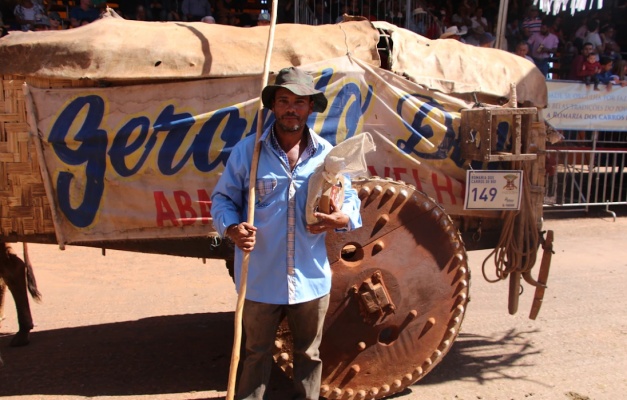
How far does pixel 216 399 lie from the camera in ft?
11.6

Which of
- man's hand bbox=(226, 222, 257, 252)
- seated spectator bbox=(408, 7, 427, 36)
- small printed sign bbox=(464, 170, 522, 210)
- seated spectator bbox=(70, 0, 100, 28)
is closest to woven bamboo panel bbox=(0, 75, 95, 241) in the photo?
man's hand bbox=(226, 222, 257, 252)

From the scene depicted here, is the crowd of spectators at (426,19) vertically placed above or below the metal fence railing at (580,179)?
above

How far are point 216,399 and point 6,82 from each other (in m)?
2.15

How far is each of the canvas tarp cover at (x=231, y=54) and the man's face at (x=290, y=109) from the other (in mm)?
767

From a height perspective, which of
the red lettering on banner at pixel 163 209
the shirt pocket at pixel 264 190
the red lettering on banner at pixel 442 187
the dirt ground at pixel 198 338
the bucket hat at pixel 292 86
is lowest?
the dirt ground at pixel 198 338

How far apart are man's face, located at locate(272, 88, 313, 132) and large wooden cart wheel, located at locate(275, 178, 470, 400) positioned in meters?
0.71

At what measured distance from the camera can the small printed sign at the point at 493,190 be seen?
359cm

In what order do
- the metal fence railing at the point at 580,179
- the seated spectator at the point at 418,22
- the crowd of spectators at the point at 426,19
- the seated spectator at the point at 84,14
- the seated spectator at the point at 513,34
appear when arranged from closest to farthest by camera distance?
the metal fence railing at the point at 580,179 → the seated spectator at the point at 84,14 → the crowd of spectators at the point at 426,19 → the seated spectator at the point at 418,22 → the seated spectator at the point at 513,34

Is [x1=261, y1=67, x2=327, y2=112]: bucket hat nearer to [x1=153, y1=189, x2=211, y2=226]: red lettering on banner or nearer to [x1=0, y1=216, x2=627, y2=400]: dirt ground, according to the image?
[x1=153, y1=189, x2=211, y2=226]: red lettering on banner

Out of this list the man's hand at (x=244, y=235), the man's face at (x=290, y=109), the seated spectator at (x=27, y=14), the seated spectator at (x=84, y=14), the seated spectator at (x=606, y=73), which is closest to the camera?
the man's hand at (x=244, y=235)

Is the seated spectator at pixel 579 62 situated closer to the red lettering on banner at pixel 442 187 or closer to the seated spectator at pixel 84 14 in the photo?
the red lettering on banner at pixel 442 187

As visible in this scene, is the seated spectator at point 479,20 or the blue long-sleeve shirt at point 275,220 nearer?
the blue long-sleeve shirt at point 275,220

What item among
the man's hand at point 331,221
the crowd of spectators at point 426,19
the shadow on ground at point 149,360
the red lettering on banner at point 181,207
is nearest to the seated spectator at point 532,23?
the crowd of spectators at point 426,19

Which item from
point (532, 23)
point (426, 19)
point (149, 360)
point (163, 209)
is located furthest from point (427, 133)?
point (532, 23)
